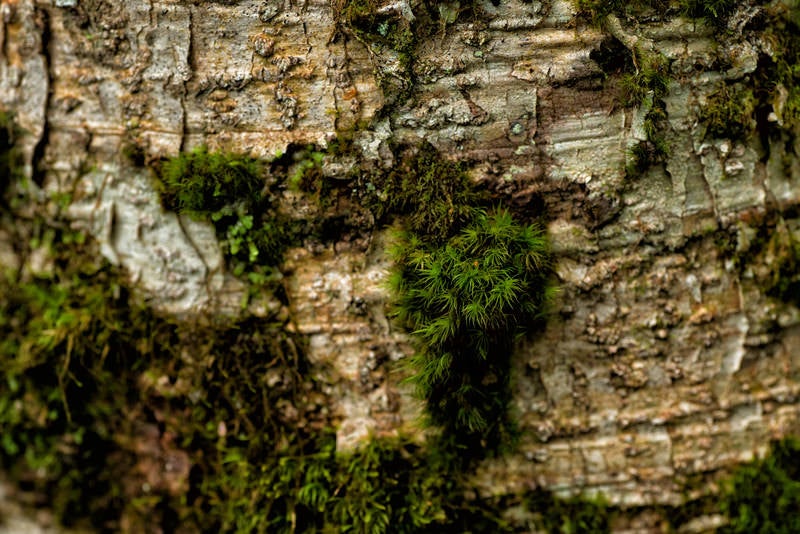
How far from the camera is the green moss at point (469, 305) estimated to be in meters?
1.99

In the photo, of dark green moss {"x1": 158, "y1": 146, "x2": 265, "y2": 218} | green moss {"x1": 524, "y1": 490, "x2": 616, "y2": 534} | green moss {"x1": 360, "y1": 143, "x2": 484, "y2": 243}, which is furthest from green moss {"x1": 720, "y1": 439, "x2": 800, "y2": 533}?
dark green moss {"x1": 158, "y1": 146, "x2": 265, "y2": 218}

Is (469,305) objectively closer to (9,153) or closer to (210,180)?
(210,180)

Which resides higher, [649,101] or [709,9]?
[709,9]

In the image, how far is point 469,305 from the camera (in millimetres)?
1974

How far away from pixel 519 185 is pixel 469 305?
52cm

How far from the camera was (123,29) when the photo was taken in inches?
84.1

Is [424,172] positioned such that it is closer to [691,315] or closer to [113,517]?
[691,315]

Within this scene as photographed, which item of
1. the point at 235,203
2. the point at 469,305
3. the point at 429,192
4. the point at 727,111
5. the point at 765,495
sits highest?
the point at 727,111

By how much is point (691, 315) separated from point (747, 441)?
24.1 inches

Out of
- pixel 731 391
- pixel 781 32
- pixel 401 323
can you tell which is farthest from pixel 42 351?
pixel 781 32

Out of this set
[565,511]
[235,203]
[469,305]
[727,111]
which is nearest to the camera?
[469,305]

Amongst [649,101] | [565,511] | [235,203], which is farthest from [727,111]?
[235,203]

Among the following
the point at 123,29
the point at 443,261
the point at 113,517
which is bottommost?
the point at 113,517

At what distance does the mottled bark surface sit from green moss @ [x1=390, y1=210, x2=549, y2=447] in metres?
0.13
